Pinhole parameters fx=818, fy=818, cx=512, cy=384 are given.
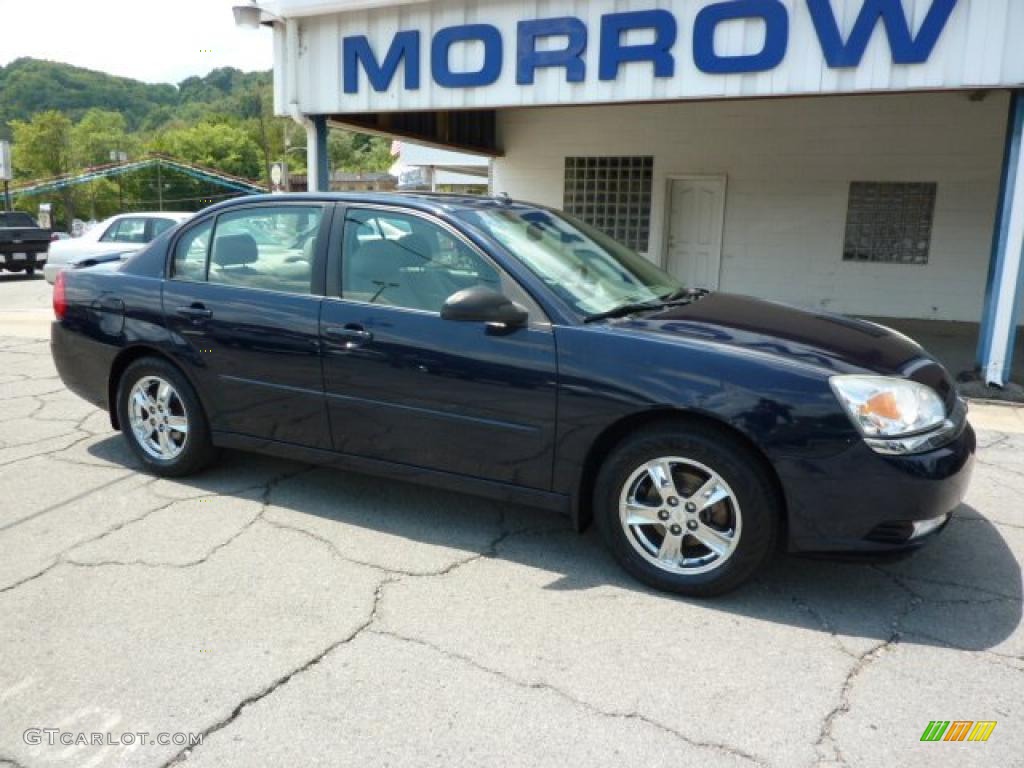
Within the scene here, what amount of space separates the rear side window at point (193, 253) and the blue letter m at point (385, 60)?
535 centimetres

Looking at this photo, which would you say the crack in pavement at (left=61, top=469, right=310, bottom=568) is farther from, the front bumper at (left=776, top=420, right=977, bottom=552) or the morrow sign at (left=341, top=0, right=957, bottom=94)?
the morrow sign at (left=341, top=0, right=957, bottom=94)

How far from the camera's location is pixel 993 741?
2.48 meters

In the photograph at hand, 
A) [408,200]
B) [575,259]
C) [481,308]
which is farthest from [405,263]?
[575,259]

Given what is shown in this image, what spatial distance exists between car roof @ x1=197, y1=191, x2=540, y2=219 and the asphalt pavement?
1557 millimetres

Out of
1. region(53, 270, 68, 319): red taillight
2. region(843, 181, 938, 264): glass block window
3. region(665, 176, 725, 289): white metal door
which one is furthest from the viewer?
region(665, 176, 725, 289): white metal door

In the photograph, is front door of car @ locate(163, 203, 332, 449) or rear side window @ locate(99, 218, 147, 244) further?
rear side window @ locate(99, 218, 147, 244)

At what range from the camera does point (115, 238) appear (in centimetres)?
1380

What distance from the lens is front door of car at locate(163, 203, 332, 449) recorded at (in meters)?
4.09

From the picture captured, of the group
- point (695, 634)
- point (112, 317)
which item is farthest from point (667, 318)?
point (112, 317)

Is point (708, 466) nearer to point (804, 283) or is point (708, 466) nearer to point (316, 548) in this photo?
point (316, 548)

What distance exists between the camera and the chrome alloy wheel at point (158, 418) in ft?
15.2

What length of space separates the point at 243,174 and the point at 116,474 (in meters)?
110

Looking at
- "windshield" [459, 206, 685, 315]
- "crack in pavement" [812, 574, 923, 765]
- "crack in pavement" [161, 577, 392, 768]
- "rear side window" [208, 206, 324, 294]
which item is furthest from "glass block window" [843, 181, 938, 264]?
"crack in pavement" [161, 577, 392, 768]

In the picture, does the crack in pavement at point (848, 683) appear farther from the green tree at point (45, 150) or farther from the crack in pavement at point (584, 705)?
the green tree at point (45, 150)
